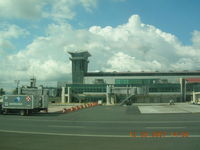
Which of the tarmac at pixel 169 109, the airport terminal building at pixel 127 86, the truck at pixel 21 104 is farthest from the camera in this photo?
the airport terminal building at pixel 127 86

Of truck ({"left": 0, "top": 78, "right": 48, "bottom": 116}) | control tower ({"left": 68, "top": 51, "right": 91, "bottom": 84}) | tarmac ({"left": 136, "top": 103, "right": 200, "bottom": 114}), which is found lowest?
tarmac ({"left": 136, "top": 103, "right": 200, "bottom": 114})

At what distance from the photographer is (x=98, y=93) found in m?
127

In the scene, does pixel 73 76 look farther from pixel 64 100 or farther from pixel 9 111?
pixel 9 111

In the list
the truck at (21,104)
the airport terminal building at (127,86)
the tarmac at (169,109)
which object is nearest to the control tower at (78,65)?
the airport terminal building at (127,86)

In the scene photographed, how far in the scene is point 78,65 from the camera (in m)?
159

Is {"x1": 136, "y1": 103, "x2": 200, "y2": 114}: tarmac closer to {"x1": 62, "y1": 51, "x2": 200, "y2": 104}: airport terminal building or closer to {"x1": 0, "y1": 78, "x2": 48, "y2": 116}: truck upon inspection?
{"x1": 0, "y1": 78, "x2": 48, "y2": 116}: truck

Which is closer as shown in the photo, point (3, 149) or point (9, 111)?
point (3, 149)

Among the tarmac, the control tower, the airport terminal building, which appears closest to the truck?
the tarmac

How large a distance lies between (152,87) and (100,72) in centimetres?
4257

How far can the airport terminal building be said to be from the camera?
101625 mm

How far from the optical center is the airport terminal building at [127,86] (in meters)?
102

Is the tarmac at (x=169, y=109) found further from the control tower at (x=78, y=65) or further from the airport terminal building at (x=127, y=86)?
the control tower at (x=78, y=65)

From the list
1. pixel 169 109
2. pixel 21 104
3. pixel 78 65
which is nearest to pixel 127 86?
pixel 78 65

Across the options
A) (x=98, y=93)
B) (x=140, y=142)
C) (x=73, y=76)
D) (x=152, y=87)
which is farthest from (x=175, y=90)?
(x=140, y=142)
